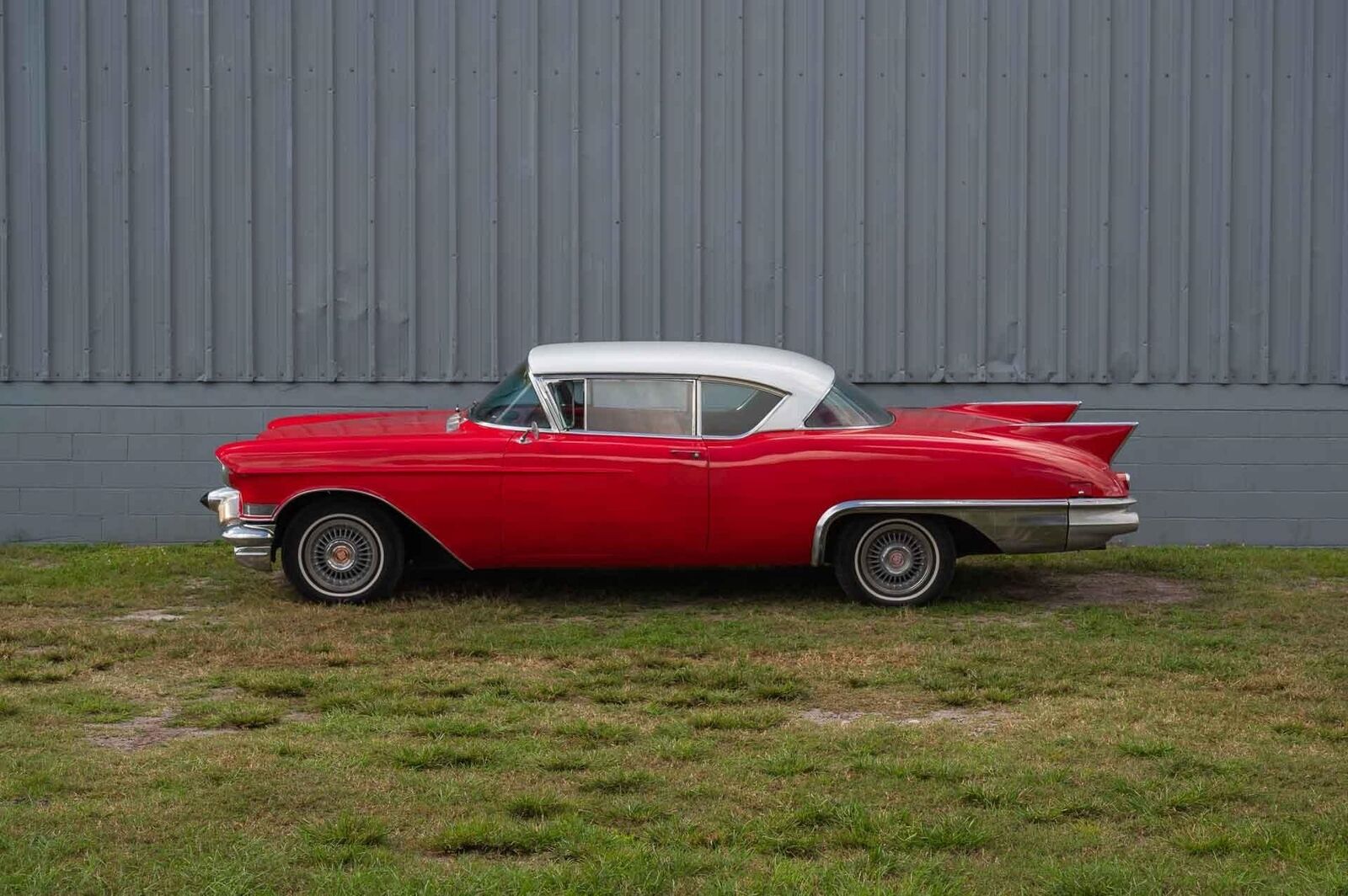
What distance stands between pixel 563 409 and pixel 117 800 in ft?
12.9

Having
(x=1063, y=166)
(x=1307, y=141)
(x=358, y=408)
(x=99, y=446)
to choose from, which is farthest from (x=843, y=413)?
(x=99, y=446)

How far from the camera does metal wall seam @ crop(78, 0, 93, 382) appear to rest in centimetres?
1121

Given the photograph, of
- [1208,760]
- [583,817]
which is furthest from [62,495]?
[1208,760]

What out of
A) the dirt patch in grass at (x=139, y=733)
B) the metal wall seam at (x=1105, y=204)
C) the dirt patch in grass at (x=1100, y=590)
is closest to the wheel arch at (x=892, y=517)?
the dirt patch in grass at (x=1100, y=590)

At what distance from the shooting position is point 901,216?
1124 centimetres

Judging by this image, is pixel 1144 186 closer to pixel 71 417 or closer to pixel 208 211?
pixel 208 211

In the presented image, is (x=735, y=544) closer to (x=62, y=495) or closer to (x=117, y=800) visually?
(x=117, y=800)

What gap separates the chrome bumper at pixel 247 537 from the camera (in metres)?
8.14

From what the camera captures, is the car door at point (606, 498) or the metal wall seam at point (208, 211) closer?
the car door at point (606, 498)

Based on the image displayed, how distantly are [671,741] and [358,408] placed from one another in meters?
6.33

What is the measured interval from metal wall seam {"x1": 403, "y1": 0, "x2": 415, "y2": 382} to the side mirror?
323 centimetres

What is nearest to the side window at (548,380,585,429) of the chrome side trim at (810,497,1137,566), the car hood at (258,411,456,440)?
the car hood at (258,411,456,440)

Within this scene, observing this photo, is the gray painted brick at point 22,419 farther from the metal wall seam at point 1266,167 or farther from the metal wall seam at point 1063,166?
the metal wall seam at point 1266,167

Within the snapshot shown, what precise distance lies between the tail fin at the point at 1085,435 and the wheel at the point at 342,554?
129 inches
